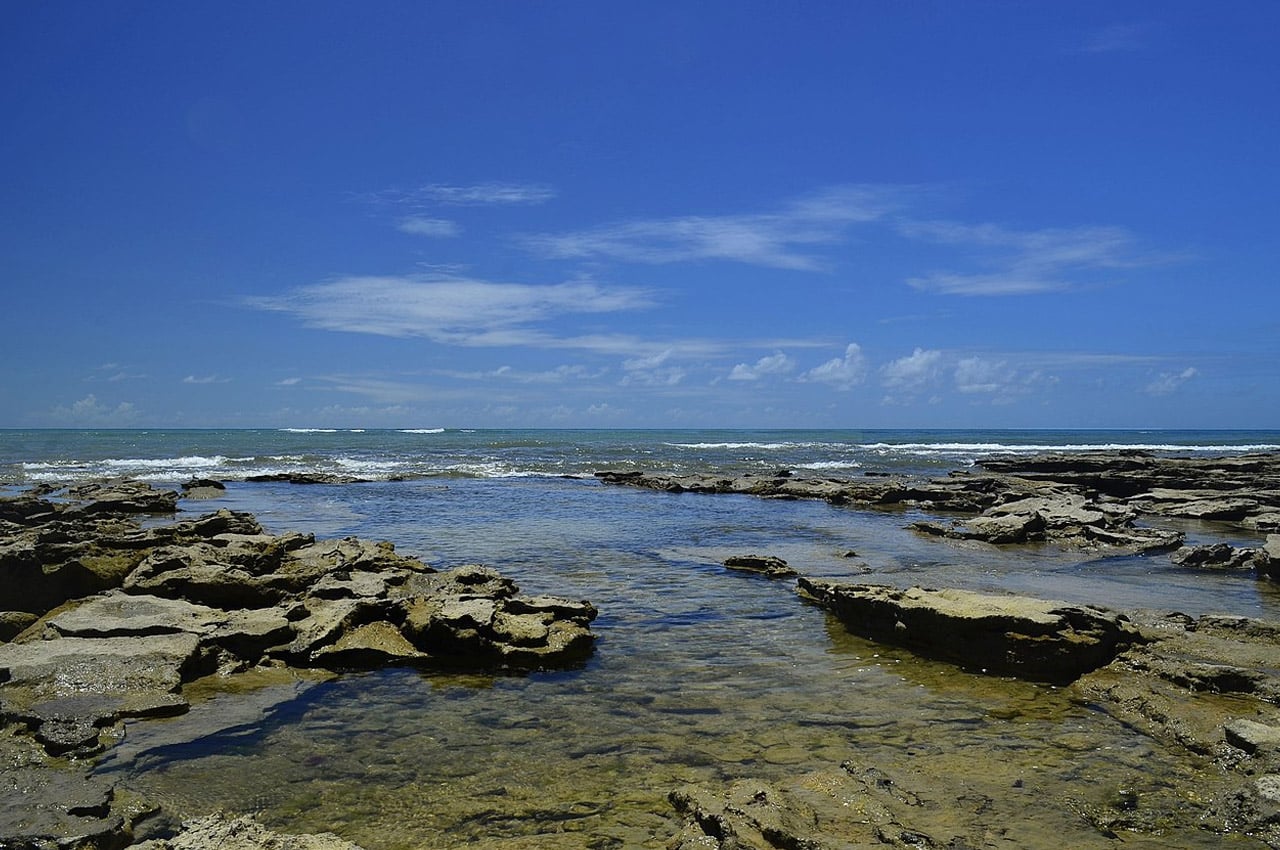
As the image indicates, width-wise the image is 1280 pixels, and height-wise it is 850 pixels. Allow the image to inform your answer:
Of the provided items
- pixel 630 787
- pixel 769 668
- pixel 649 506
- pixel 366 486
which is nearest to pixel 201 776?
pixel 630 787

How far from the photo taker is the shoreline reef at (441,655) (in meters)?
4.63

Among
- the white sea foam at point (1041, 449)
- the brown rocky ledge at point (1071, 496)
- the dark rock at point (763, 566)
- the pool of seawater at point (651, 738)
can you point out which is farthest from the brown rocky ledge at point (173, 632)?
the white sea foam at point (1041, 449)

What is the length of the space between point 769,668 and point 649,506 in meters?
17.9

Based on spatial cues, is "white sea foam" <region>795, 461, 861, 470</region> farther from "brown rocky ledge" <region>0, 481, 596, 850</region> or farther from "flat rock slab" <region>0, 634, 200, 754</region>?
"flat rock slab" <region>0, 634, 200, 754</region>

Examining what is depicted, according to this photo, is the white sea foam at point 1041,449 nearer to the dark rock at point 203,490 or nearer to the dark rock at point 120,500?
the dark rock at point 203,490

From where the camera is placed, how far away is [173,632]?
8.26m

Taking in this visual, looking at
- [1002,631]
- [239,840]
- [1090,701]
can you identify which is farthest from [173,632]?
[1090,701]

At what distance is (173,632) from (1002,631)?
8.79 meters

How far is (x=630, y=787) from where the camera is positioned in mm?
5312

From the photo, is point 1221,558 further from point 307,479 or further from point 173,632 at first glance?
point 307,479

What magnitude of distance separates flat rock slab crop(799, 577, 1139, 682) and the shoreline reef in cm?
2

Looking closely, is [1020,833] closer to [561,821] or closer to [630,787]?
[630,787]

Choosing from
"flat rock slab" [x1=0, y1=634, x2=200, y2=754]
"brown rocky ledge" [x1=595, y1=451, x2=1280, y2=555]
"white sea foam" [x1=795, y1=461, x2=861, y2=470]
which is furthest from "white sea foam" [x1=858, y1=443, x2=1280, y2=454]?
"flat rock slab" [x1=0, y1=634, x2=200, y2=754]

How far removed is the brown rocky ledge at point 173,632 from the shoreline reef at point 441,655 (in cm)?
2
